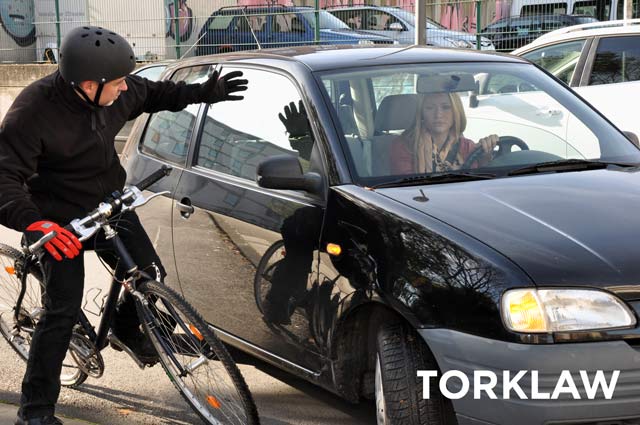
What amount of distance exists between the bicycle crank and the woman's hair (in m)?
1.76

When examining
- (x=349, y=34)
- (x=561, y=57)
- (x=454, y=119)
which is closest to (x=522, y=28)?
(x=349, y=34)

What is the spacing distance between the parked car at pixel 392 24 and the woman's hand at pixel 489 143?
413 inches

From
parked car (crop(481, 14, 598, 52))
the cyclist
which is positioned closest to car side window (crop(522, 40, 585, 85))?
parked car (crop(481, 14, 598, 52))

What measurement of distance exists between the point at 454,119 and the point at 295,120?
2.36ft

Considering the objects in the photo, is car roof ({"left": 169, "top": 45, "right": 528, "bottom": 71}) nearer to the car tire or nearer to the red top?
the red top

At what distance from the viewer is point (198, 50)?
1742cm

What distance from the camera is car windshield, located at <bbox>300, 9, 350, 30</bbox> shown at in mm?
16375

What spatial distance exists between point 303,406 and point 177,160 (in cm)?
150

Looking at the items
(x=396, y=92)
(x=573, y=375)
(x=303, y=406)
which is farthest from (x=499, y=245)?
(x=303, y=406)

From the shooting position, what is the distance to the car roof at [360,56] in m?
4.62

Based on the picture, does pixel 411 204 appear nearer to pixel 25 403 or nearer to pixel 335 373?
pixel 335 373

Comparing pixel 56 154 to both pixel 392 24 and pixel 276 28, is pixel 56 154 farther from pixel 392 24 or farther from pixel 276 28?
→ pixel 276 28

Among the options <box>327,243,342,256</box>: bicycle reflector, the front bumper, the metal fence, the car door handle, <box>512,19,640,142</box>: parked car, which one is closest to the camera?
the front bumper

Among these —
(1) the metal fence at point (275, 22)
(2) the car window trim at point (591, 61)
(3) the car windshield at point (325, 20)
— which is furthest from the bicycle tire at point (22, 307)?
(3) the car windshield at point (325, 20)
